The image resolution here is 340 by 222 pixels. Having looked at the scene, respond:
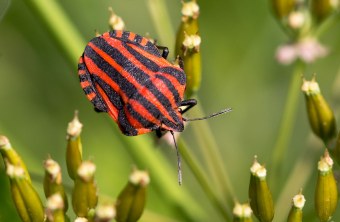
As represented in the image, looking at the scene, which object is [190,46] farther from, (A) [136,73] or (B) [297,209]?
(B) [297,209]

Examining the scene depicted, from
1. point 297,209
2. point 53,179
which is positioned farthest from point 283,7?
point 53,179

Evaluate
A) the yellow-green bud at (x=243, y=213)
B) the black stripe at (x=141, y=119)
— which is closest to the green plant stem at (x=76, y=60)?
the black stripe at (x=141, y=119)

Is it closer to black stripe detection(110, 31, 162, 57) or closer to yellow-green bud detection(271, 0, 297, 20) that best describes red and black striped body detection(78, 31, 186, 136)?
black stripe detection(110, 31, 162, 57)

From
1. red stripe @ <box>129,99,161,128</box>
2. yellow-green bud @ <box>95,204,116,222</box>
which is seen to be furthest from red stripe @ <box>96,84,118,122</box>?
yellow-green bud @ <box>95,204,116,222</box>

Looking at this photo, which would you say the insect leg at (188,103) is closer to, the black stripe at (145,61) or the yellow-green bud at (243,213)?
the black stripe at (145,61)

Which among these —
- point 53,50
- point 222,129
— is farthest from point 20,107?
point 222,129

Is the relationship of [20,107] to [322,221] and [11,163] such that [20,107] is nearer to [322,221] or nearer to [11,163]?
[11,163]

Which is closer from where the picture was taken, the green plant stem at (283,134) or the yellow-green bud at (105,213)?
the yellow-green bud at (105,213)
